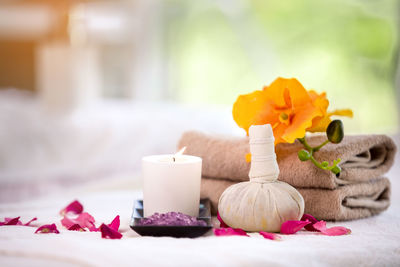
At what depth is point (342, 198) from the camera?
752mm

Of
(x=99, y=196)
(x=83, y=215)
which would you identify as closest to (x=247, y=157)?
(x=83, y=215)

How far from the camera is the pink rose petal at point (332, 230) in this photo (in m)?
0.68

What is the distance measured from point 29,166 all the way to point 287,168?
3.55 feet

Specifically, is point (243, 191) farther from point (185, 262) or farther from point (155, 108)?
point (155, 108)

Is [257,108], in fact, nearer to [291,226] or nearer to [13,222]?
[291,226]

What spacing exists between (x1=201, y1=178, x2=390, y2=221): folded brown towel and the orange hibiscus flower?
10 centimetres

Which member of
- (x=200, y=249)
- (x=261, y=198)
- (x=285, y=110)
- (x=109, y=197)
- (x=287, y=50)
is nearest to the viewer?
(x=200, y=249)

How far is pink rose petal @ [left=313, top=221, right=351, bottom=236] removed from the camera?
2.23 ft

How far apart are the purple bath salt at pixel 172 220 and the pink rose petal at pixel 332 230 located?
0.17m

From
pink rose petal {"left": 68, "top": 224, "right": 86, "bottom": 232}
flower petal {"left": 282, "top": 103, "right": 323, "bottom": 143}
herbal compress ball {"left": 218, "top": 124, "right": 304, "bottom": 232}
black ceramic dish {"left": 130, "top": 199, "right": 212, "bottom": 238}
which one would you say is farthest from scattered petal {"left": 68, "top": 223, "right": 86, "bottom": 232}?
flower petal {"left": 282, "top": 103, "right": 323, "bottom": 143}

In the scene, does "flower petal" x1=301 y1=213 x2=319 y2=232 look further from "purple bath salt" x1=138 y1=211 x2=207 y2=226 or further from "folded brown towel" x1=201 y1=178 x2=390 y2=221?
"purple bath salt" x1=138 y1=211 x2=207 y2=226

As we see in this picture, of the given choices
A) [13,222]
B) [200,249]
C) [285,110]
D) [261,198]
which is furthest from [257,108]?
[13,222]

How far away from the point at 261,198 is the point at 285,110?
171 mm

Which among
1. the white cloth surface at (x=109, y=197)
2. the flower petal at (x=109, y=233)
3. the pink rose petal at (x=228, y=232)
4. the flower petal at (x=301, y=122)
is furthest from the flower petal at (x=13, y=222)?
the flower petal at (x=301, y=122)
